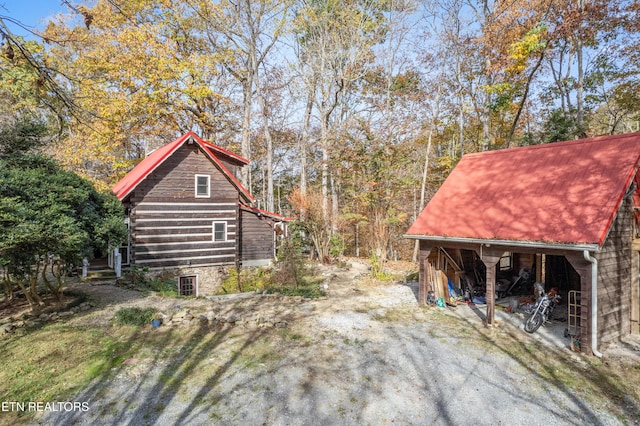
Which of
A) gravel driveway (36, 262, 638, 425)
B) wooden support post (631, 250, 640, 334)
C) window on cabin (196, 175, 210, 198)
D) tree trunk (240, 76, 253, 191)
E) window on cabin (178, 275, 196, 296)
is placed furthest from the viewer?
tree trunk (240, 76, 253, 191)

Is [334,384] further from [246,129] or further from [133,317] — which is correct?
[246,129]

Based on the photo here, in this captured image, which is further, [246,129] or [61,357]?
[246,129]

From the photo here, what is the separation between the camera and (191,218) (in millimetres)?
17812

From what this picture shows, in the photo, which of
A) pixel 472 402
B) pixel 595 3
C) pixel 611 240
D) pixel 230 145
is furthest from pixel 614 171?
pixel 230 145

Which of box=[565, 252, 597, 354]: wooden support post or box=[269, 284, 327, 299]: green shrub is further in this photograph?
box=[269, 284, 327, 299]: green shrub

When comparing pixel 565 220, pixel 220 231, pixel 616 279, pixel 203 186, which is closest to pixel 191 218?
pixel 220 231

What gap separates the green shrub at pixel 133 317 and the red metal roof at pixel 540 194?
8.68 m

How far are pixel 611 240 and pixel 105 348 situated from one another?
12795 millimetres

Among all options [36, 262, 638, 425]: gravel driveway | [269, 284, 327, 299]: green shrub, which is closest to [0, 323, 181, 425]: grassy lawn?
[36, 262, 638, 425]: gravel driveway

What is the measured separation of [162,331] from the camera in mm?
9375

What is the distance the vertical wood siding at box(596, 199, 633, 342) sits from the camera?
8.50 m

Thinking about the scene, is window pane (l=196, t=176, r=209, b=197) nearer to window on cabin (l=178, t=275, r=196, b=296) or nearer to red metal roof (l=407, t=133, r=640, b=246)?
window on cabin (l=178, t=275, r=196, b=296)

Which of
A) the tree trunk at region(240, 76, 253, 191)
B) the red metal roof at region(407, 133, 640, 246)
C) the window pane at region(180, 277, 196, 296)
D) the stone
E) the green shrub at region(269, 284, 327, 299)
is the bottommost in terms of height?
the window pane at region(180, 277, 196, 296)

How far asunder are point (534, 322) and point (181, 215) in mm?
15572
